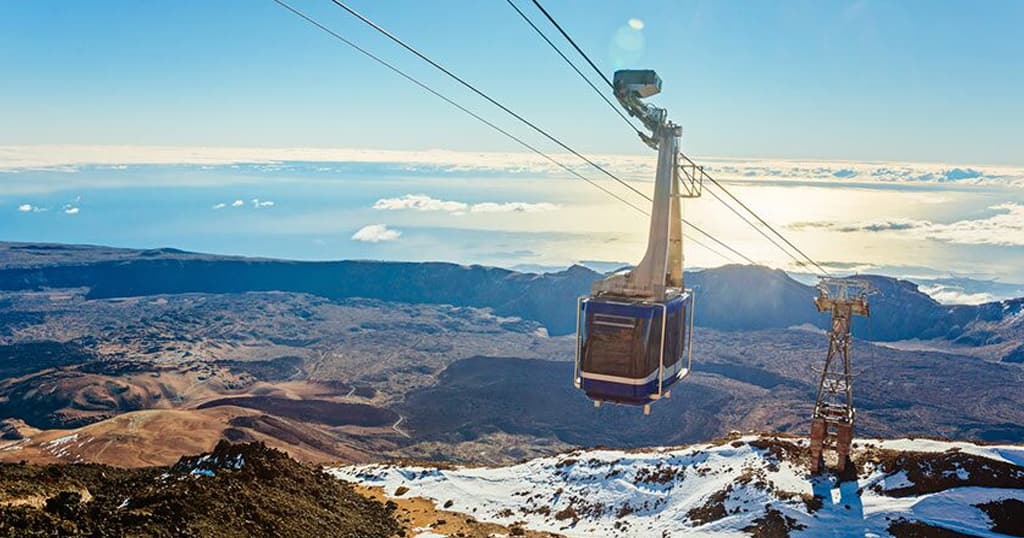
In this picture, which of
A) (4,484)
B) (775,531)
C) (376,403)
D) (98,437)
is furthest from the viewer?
(376,403)

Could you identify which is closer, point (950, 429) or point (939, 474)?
point (939, 474)

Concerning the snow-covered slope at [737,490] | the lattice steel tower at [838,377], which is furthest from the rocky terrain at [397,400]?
the lattice steel tower at [838,377]

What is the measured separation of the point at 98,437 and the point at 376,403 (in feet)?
208

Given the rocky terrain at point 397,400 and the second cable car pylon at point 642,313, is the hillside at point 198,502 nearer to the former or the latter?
the second cable car pylon at point 642,313

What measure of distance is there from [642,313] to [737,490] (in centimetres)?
1569

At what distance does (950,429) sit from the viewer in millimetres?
127625

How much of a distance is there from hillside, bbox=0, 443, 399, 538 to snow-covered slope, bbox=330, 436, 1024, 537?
8.55 m

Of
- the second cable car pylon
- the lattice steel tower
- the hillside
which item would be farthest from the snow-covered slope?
the second cable car pylon

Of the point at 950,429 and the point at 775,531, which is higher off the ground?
the point at 775,531

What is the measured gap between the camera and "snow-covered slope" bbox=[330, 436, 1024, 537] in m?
28.5

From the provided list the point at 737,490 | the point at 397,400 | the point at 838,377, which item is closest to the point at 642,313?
the point at 737,490

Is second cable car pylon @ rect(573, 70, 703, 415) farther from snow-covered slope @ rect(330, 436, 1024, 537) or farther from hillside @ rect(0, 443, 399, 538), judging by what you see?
hillside @ rect(0, 443, 399, 538)

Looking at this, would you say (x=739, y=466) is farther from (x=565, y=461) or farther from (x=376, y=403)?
(x=376, y=403)

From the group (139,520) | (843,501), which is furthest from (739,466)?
(139,520)
